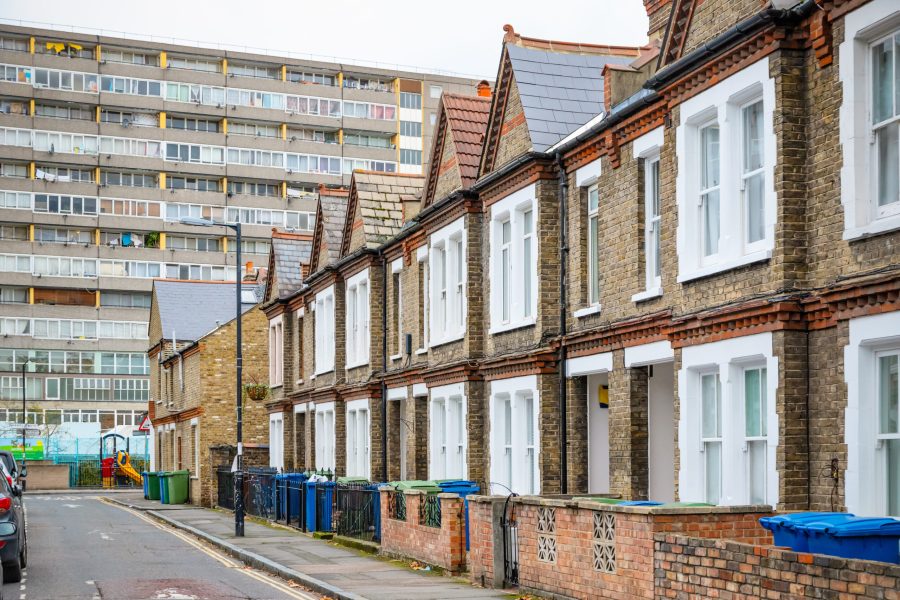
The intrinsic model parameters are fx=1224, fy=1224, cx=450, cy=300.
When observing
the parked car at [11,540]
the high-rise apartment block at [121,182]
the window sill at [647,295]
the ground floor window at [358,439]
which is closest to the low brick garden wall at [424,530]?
the window sill at [647,295]

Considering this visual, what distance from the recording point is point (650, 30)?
21812 mm

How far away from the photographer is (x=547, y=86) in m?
22.4

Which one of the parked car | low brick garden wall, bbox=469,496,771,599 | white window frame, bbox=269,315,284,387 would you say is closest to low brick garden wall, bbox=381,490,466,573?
low brick garden wall, bbox=469,496,771,599

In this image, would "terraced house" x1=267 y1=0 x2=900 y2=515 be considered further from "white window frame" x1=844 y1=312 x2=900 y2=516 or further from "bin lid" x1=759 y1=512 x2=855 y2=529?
"bin lid" x1=759 y1=512 x2=855 y2=529

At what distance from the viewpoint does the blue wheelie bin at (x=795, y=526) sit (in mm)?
10531

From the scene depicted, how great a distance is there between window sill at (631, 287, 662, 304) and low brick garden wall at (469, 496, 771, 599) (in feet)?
10.9

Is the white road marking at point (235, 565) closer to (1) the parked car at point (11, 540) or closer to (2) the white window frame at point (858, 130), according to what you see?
(1) the parked car at point (11, 540)

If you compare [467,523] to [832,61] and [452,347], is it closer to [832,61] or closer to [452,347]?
[452,347]

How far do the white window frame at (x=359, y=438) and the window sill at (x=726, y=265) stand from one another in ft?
53.0

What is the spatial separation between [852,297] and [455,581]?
814 cm

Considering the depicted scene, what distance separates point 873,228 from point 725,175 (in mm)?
2866

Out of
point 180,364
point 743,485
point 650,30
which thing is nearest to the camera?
point 743,485

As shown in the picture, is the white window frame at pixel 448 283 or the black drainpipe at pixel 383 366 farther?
the black drainpipe at pixel 383 366

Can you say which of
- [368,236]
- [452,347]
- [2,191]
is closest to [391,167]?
[2,191]
